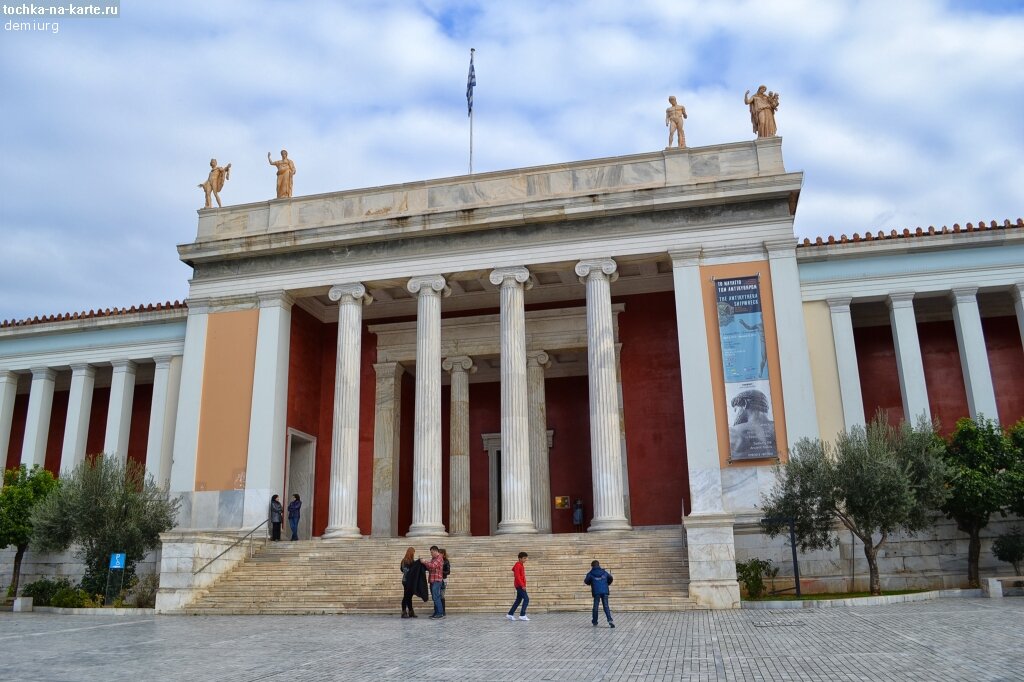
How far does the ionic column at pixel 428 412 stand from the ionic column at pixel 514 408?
167 cm

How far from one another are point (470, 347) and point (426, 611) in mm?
10604

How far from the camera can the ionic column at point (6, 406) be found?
82.1 ft

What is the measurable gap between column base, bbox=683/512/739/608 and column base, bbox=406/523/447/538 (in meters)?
6.57

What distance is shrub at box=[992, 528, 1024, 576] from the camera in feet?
51.6

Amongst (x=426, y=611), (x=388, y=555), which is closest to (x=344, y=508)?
(x=388, y=555)

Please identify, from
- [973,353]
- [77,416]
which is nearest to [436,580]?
[973,353]

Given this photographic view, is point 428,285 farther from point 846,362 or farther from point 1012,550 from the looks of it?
point 1012,550

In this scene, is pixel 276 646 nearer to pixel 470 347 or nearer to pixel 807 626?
pixel 807 626

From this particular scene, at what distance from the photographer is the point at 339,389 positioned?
69.8 ft

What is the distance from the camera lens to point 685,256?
2012 centimetres

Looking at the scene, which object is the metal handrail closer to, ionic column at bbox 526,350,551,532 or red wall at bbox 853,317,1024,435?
ionic column at bbox 526,350,551,532

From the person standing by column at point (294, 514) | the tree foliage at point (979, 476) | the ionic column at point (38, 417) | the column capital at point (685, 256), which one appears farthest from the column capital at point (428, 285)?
the ionic column at point (38, 417)

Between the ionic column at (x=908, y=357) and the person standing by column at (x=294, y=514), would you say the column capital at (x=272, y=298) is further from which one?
the ionic column at (x=908, y=357)

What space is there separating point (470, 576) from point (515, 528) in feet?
8.13
